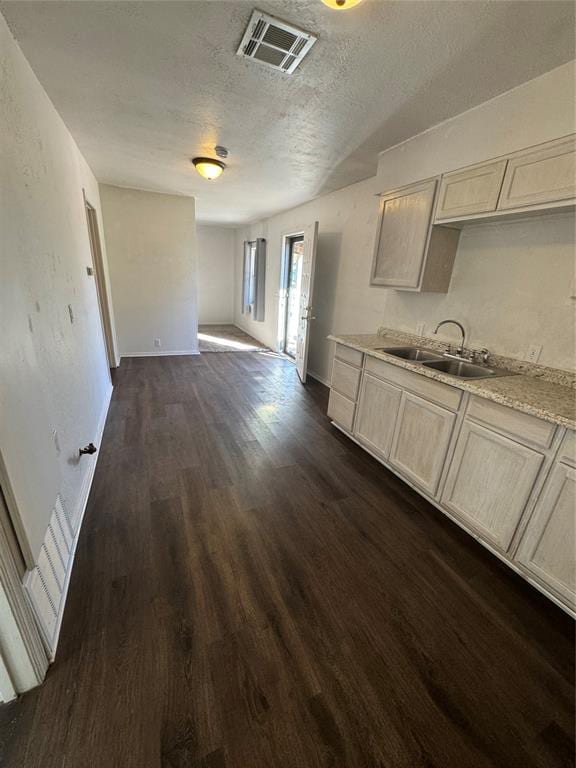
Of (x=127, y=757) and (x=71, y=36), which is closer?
(x=127, y=757)

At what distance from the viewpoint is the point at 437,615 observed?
1.48m

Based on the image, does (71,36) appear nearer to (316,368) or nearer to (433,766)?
(433,766)

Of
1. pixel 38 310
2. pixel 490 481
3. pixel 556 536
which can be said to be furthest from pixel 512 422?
pixel 38 310

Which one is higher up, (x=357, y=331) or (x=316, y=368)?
(x=357, y=331)

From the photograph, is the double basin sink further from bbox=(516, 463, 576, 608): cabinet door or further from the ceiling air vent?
the ceiling air vent

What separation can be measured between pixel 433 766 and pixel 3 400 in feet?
5.96

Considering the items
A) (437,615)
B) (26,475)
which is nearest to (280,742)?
(437,615)

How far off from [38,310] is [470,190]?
2.55m

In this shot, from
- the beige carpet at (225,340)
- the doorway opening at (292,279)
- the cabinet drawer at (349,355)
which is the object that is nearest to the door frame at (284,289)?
the doorway opening at (292,279)

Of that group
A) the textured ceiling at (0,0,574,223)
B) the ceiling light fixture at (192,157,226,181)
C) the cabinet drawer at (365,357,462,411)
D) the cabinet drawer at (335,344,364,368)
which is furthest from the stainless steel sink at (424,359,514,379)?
the ceiling light fixture at (192,157,226,181)

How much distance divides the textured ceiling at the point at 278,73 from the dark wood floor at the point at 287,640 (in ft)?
8.12

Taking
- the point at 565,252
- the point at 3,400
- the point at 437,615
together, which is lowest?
the point at 437,615

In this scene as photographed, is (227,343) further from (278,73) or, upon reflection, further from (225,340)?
(278,73)

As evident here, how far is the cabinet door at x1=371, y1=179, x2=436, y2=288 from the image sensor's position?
2307 millimetres
